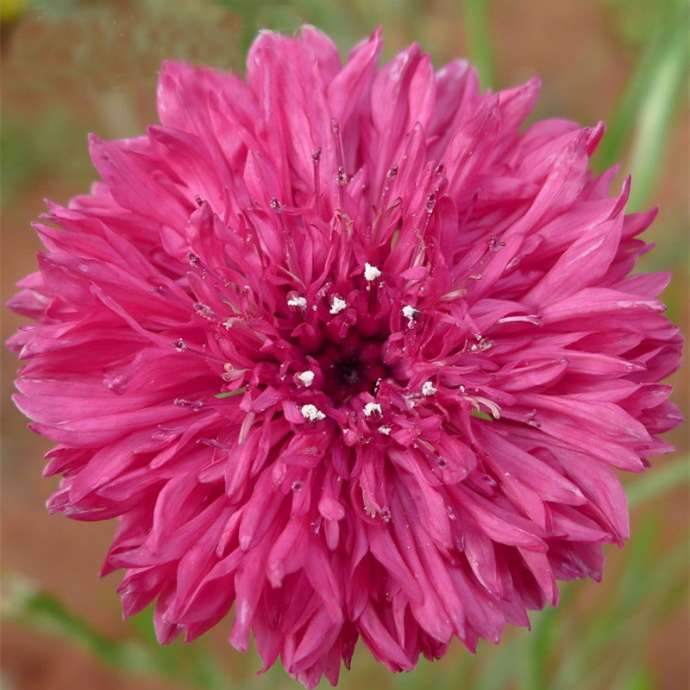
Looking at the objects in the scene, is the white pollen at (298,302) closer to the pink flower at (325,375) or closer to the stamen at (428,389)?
the pink flower at (325,375)

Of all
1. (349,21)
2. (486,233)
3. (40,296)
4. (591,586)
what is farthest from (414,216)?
(591,586)

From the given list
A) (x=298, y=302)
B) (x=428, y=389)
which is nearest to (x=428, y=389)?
(x=428, y=389)

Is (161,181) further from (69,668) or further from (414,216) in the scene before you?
(69,668)

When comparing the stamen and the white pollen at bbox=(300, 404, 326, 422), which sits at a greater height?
the stamen

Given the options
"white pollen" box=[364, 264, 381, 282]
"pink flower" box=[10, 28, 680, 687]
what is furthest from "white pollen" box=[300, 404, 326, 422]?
"white pollen" box=[364, 264, 381, 282]

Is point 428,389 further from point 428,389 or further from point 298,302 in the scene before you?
point 298,302

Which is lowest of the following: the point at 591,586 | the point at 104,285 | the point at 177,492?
the point at 591,586

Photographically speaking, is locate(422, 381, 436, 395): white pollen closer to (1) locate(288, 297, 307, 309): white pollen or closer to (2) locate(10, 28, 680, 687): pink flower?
(2) locate(10, 28, 680, 687): pink flower
